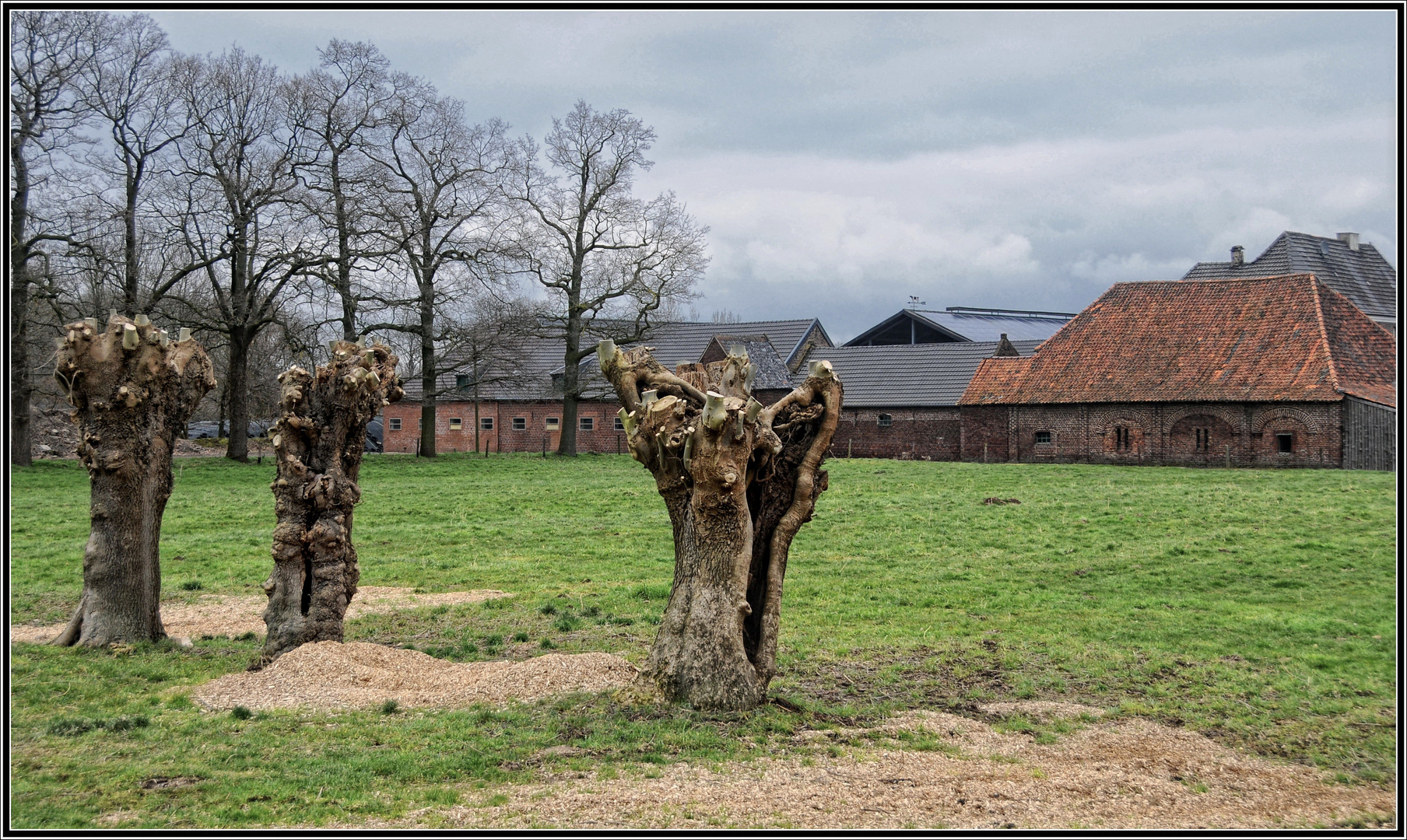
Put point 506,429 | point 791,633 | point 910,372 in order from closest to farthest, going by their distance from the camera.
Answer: point 791,633, point 910,372, point 506,429

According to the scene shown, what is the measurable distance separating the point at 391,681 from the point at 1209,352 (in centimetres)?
3642

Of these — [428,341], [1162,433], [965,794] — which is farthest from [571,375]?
[965,794]

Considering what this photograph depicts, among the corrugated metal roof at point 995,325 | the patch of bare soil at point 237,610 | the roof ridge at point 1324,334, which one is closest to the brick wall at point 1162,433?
the roof ridge at point 1324,334

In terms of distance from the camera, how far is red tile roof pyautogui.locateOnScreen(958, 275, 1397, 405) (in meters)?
36.6

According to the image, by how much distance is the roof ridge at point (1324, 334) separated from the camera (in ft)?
116

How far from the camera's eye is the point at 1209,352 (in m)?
39.4

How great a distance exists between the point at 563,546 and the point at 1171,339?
96.9 ft

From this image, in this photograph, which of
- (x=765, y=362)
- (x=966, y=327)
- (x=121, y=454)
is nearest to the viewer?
(x=121, y=454)

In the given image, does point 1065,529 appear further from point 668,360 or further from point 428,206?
point 668,360

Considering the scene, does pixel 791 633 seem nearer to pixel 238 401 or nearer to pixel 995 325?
pixel 238 401

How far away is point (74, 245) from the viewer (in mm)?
30406

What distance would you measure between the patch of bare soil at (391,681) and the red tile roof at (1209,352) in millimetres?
32649

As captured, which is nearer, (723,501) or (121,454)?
(723,501)

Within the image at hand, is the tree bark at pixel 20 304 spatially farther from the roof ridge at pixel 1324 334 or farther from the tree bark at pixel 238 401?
the roof ridge at pixel 1324 334
